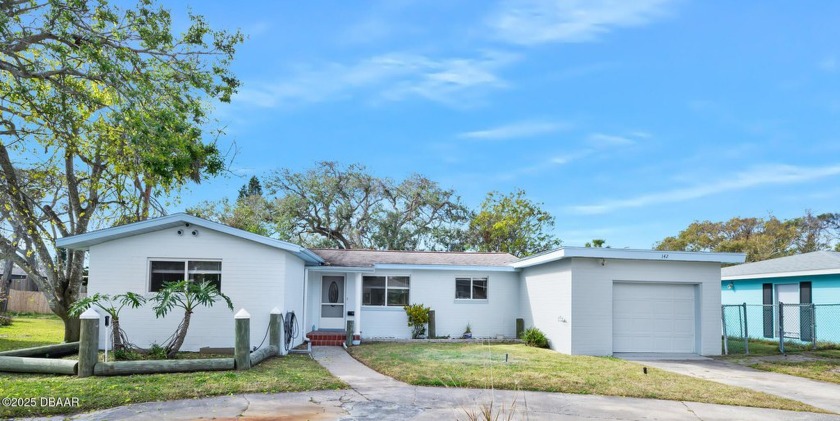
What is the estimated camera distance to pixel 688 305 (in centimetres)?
→ 1585

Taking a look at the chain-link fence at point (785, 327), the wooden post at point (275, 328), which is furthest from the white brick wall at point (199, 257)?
the chain-link fence at point (785, 327)

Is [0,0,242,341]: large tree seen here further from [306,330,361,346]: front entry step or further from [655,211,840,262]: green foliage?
[655,211,840,262]: green foliage

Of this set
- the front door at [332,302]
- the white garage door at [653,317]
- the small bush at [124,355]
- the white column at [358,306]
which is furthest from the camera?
the front door at [332,302]

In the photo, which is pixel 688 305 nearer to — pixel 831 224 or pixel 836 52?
pixel 836 52

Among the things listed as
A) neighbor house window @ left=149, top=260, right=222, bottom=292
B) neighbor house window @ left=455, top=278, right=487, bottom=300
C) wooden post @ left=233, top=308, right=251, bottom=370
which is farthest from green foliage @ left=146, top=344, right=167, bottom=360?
neighbor house window @ left=455, top=278, right=487, bottom=300

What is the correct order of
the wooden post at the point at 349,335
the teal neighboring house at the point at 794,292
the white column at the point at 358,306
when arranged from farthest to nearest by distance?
the white column at the point at 358,306, the teal neighboring house at the point at 794,292, the wooden post at the point at 349,335

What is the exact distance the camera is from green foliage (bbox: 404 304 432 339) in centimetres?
1905

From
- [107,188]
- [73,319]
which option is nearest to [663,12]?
[107,188]

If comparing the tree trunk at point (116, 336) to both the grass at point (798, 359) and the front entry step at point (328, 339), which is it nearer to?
the front entry step at point (328, 339)

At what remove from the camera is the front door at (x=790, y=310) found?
1909cm

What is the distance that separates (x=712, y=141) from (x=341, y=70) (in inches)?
523

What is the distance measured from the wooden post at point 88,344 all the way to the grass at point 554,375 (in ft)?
17.0

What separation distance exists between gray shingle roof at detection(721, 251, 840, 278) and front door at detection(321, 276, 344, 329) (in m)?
14.2

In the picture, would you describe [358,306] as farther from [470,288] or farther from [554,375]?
[554,375]
